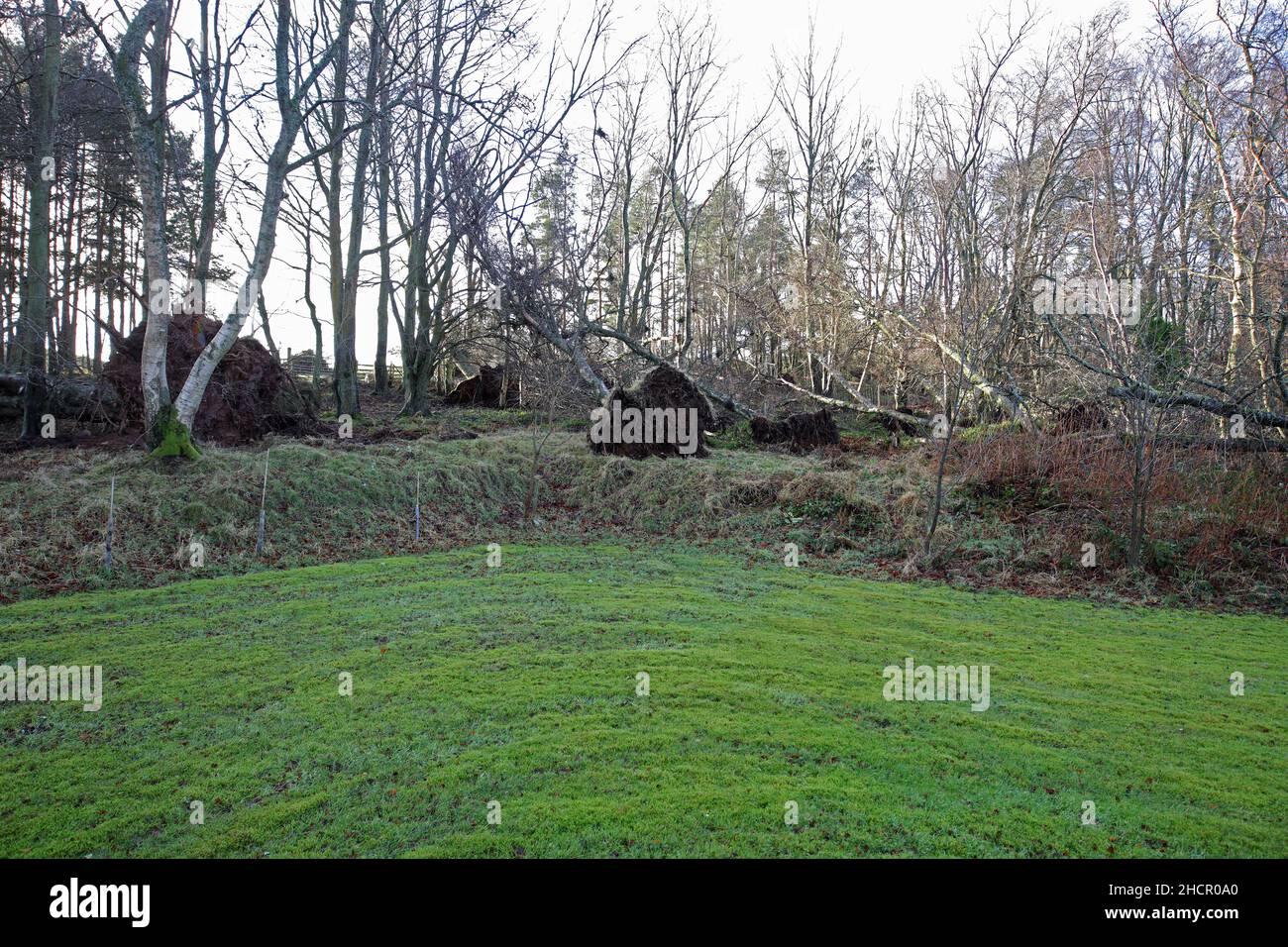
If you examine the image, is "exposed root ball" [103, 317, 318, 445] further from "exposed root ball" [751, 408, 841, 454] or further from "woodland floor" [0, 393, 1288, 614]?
"exposed root ball" [751, 408, 841, 454]

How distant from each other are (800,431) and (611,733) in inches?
599

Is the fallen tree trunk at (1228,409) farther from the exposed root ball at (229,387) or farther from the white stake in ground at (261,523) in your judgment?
the exposed root ball at (229,387)

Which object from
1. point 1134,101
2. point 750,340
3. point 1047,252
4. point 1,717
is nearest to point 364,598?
point 1,717

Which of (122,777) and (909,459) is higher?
(909,459)

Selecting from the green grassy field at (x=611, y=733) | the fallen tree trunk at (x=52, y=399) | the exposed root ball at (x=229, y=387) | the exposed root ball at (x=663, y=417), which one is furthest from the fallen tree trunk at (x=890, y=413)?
the fallen tree trunk at (x=52, y=399)

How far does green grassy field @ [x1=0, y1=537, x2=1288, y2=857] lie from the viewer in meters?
3.98

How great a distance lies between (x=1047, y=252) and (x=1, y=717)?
76.5ft

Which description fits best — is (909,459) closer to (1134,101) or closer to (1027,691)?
(1027,691)

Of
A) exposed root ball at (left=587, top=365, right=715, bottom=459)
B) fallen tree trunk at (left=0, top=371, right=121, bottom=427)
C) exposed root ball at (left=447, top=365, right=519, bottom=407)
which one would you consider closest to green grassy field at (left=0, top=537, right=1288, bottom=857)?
fallen tree trunk at (left=0, top=371, right=121, bottom=427)

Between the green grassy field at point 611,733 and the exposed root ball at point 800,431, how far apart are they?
35.1 ft

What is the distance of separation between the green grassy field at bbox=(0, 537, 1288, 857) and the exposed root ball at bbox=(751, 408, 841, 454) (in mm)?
10709

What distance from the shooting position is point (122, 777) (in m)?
4.45

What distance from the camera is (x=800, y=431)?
1936 centimetres

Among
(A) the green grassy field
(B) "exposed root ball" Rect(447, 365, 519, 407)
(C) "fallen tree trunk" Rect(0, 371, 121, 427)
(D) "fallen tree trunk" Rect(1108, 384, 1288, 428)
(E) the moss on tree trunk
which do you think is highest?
(B) "exposed root ball" Rect(447, 365, 519, 407)
